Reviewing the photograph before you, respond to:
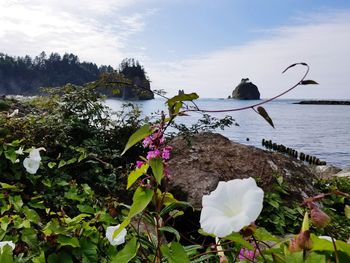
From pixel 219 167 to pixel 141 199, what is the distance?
3.34m

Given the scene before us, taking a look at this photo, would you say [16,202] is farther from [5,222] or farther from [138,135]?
[138,135]

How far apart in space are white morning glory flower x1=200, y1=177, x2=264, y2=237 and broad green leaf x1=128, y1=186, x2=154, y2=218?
0.99 ft

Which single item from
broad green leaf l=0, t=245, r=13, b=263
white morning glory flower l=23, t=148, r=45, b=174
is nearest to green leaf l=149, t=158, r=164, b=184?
broad green leaf l=0, t=245, r=13, b=263

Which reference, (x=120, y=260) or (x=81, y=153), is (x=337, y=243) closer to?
(x=120, y=260)

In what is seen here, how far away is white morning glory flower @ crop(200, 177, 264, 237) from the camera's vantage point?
808 mm

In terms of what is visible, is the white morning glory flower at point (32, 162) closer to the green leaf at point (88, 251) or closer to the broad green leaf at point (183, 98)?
the green leaf at point (88, 251)

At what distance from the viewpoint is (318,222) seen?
0.76 meters

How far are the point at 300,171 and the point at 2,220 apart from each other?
3949 millimetres

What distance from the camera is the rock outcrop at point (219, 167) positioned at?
4145 millimetres

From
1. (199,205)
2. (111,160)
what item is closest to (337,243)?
(199,205)

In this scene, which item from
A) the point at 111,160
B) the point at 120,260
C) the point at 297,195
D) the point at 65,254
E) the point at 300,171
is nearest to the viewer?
the point at 120,260

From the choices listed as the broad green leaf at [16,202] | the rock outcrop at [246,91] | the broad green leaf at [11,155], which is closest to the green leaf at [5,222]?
the broad green leaf at [16,202]

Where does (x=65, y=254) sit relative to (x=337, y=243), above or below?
below

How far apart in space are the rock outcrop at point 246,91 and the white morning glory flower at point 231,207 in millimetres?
120674
